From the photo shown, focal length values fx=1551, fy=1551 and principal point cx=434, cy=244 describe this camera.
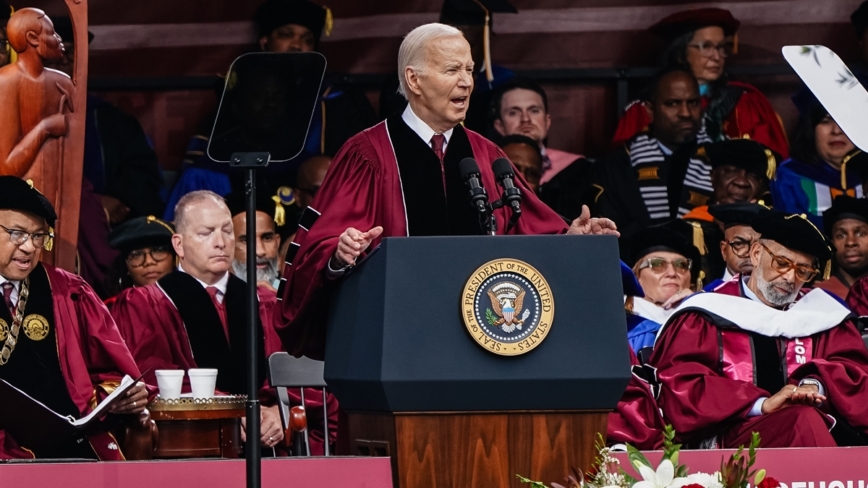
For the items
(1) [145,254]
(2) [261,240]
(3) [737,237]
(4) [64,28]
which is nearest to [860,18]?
(3) [737,237]

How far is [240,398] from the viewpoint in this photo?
5953mm

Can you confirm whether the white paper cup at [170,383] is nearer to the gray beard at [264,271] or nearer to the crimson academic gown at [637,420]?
the crimson academic gown at [637,420]

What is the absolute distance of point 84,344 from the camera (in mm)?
6113

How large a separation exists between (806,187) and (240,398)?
410 centimetres

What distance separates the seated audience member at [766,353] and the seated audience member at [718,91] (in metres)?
2.63

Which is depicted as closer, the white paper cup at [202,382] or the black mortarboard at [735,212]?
the white paper cup at [202,382]

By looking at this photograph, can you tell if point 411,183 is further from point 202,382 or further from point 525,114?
point 525,114

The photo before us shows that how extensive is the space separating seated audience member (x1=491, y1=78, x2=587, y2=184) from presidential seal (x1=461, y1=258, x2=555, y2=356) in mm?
4722

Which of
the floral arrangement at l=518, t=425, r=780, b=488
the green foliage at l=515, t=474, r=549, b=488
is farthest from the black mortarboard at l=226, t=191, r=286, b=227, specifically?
the floral arrangement at l=518, t=425, r=780, b=488

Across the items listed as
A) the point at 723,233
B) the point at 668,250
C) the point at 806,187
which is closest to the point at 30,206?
the point at 668,250

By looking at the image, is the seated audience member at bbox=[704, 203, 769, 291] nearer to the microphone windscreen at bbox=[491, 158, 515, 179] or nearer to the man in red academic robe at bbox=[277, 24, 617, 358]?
the man in red academic robe at bbox=[277, 24, 617, 358]

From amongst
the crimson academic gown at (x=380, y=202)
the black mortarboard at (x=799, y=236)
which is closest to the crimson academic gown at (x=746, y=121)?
the black mortarboard at (x=799, y=236)

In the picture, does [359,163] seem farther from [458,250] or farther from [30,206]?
[30,206]

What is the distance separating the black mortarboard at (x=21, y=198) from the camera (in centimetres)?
588
